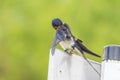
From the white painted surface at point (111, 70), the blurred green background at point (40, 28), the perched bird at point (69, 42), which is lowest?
the white painted surface at point (111, 70)

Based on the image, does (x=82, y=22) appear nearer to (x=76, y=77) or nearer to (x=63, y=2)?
(x=63, y=2)

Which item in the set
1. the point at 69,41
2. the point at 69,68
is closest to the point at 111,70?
the point at 69,68

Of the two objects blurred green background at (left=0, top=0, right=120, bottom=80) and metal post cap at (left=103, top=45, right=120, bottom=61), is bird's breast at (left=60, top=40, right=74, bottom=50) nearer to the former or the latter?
metal post cap at (left=103, top=45, right=120, bottom=61)

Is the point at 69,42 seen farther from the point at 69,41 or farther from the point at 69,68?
the point at 69,68

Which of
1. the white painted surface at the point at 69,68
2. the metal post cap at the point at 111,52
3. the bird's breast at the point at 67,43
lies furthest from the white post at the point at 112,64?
the bird's breast at the point at 67,43

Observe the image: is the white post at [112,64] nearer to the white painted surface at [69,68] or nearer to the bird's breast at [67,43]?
the white painted surface at [69,68]

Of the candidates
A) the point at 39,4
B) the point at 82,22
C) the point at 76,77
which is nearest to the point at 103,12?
Answer: the point at 82,22

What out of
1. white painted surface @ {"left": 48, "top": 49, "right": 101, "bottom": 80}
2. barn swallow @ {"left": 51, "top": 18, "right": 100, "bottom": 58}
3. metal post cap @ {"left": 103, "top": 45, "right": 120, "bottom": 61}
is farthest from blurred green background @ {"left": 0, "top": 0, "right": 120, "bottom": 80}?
metal post cap @ {"left": 103, "top": 45, "right": 120, "bottom": 61}
